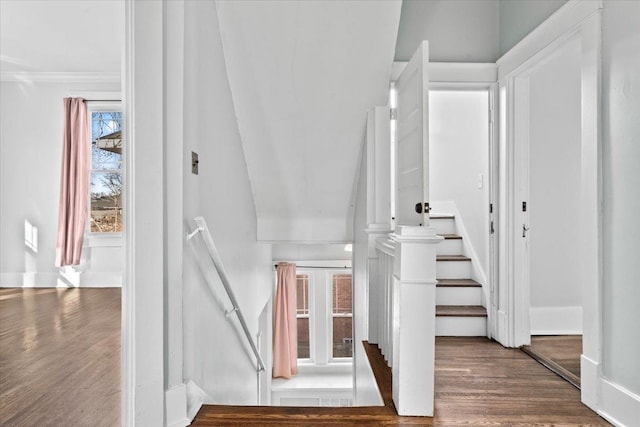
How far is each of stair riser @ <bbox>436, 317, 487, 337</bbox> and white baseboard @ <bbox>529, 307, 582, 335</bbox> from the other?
0.40m

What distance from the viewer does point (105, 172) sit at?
596 cm

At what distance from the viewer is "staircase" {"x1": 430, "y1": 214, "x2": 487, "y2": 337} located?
143 inches

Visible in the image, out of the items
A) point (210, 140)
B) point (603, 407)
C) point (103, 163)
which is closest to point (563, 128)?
point (603, 407)

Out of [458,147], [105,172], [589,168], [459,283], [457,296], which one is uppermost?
[458,147]

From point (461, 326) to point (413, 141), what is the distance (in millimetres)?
1768

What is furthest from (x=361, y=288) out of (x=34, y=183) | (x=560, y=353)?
(x=34, y=183)

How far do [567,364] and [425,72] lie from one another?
2094 millimetres

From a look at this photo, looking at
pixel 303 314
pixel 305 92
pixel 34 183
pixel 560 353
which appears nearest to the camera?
pixel 305 92

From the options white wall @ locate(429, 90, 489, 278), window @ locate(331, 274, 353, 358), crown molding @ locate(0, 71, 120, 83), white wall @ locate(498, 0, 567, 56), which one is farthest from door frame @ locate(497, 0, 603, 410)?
crown molding @ locate(0, 71, 120, 83)

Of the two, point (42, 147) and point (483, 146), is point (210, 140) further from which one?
point (42, 147)

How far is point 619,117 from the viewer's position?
7.02 feet

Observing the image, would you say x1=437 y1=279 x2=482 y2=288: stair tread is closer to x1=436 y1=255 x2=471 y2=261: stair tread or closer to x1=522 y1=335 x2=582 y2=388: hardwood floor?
x1=436 y1=255 x2=471 y2=261: stair tread

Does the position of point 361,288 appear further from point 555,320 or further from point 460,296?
point 555,320

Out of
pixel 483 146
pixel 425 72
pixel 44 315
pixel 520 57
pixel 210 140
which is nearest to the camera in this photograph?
pixel 425 72
